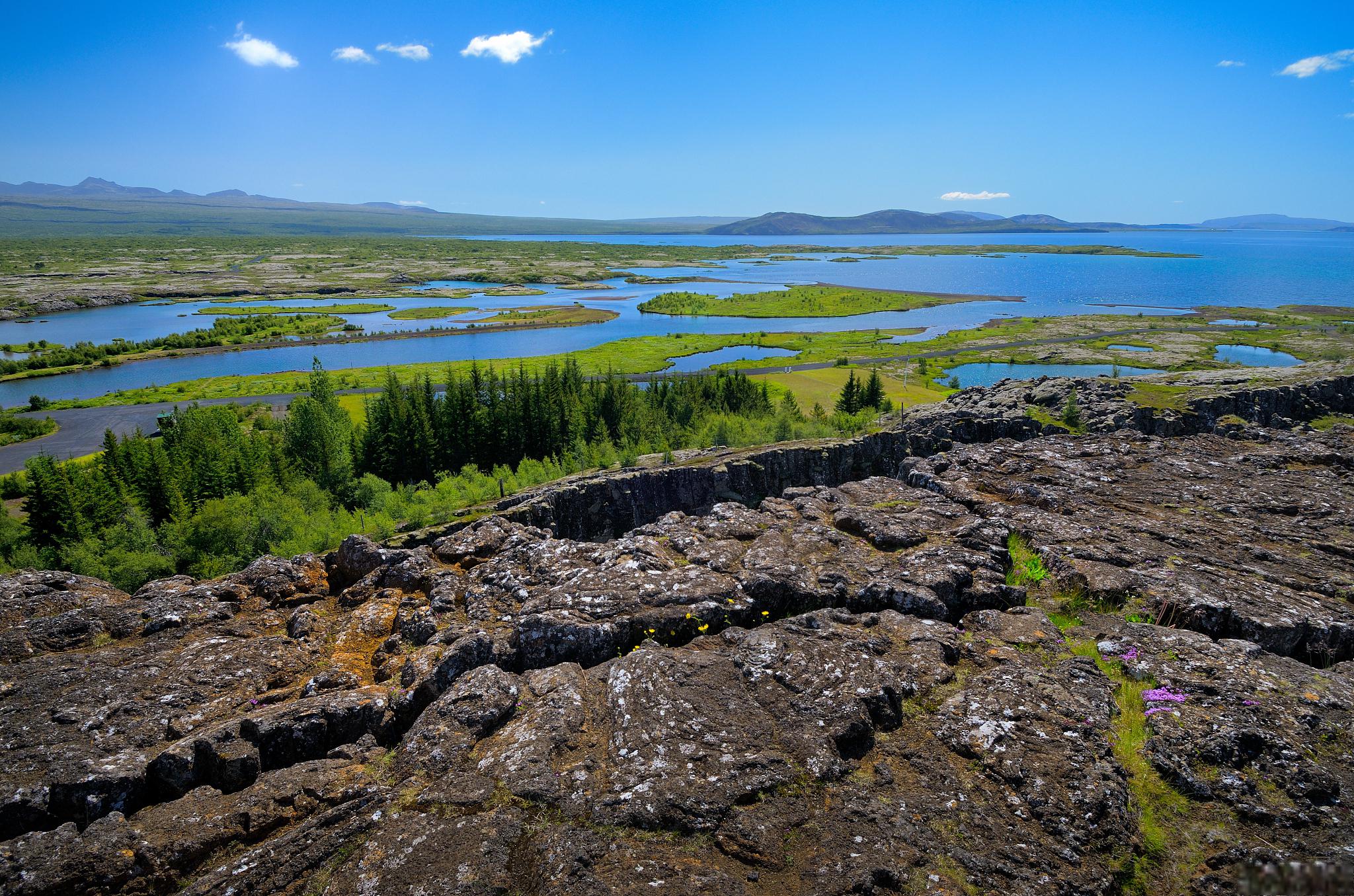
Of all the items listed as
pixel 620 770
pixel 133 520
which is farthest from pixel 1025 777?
pixel 133 520

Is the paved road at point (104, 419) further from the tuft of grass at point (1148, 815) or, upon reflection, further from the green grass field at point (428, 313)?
the green grass field at point (428, 313)

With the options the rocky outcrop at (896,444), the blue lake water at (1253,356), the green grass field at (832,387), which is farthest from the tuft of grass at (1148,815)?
the blue lake water at (1253,356)

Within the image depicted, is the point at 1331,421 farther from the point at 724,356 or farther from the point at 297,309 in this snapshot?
the point at 297,309

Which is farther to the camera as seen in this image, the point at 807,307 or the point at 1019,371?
the point at 807,307

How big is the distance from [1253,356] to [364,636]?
5636 inches

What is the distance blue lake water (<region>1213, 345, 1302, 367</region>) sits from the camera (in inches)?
3915

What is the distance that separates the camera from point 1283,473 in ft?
78.0

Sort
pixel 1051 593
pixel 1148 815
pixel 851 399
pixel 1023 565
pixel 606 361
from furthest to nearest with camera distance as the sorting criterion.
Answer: pixel 606 361
pixel 851 399
pixel 1023 565
pixel 1051 593
pixel 1148 815

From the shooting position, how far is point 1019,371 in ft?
354

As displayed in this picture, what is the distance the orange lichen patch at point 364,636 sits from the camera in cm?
1561

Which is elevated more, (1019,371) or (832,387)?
(1019,371)

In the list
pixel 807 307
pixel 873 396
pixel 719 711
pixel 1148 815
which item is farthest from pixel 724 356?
pixel 1148 815

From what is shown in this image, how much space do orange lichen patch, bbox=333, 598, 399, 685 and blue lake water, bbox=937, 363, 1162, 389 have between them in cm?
10023

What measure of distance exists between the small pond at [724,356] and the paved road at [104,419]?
9003 millimetres
